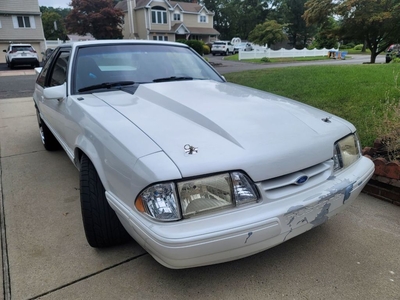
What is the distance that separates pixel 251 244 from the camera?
1.62 m

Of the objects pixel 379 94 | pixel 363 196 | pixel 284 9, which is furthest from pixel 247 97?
pixel 284 9

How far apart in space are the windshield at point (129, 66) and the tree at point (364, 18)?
49.0 feet

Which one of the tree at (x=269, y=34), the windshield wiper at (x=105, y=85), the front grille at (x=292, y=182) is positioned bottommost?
the front grille at (x=292, y=182)

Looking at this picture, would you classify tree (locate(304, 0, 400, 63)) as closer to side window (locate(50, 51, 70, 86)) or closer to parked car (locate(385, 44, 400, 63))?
parked car (locate(385, 44, 400, 63))

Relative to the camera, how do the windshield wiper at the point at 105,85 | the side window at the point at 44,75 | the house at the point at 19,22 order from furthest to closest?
the house at the point at 19,22
the side window at the point at 44,75
the windshield wiper at the point at 105,85

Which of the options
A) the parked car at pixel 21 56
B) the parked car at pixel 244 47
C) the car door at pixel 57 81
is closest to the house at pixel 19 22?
the parked car at pixel 21 56

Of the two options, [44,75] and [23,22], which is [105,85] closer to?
[44,75]

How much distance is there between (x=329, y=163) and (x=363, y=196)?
142 cm

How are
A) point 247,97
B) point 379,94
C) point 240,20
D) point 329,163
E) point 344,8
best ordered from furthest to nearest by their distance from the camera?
point 240,20
point 344,8
point 379,94
point 247,97
point 329,163

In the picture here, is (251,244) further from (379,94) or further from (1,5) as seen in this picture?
(1,5)

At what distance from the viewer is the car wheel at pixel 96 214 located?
2088 mm

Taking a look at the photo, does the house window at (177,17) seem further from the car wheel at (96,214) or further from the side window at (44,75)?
the car wheel at (96,214)

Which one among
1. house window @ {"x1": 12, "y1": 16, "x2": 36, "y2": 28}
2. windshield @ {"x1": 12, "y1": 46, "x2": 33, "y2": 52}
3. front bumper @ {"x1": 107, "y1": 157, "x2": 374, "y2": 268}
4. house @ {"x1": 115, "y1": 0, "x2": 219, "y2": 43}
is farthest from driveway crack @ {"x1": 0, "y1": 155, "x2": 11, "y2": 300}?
house @ {"x1": 115, "y1": 0, "x2": 219, "y2": 43}

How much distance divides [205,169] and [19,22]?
32246mm
